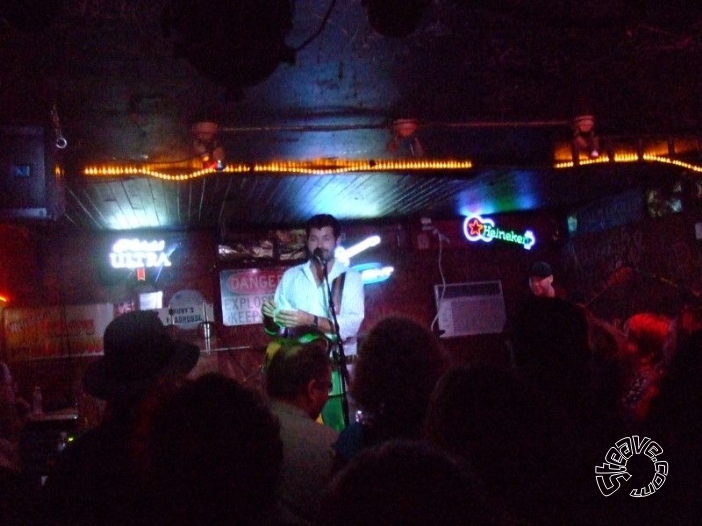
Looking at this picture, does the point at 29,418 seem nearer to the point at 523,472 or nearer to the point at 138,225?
→ the point at 138,225

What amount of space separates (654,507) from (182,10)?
98.7 inches

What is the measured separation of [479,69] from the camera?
14.3 feet

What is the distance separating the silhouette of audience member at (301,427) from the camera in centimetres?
247

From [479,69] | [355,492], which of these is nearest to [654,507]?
[355,492]

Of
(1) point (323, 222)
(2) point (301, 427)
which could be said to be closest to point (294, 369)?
(2) point (301, 427)

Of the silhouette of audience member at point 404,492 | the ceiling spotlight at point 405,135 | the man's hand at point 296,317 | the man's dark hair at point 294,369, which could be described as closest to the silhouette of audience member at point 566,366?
the silhouette of audience member at point 404,492

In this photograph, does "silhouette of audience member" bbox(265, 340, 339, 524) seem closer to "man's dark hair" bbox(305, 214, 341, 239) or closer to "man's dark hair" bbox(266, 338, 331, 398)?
"man's dark hair" bbox(266, 338, 331, 398)

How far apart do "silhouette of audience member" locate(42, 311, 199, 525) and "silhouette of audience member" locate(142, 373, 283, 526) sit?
0.27 meters

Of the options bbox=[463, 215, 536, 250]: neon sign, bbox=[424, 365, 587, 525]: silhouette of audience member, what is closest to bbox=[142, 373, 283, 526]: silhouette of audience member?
bbox=[424, 365, 587, 525]: silhouette of audience member

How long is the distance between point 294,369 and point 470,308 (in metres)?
6.74

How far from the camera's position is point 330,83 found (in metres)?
4.44

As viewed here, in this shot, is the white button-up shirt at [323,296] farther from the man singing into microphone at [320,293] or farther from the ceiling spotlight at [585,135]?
the ceiling spotlight at [585,135]

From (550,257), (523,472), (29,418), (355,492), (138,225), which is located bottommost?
(29,418)

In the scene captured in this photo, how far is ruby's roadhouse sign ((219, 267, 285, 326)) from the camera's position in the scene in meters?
8.87
